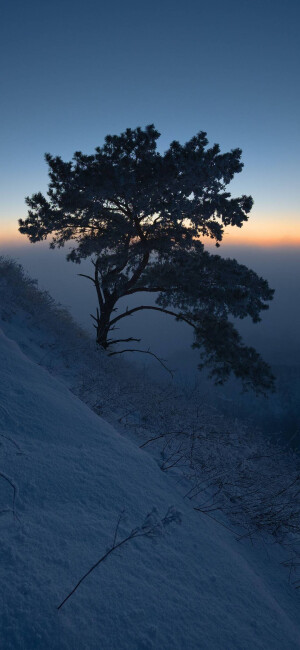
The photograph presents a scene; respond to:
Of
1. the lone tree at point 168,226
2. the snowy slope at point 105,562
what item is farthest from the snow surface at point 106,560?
the lone tree at point 168,226

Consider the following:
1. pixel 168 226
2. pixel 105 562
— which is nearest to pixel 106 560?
pixel 105 562

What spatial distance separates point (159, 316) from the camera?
19775 cm

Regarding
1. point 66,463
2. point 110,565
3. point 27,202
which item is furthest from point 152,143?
point 110,565

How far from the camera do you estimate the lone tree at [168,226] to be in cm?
832

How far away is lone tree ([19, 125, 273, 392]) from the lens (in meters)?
8.32

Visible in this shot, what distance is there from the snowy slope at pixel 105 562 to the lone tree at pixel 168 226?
661 cm

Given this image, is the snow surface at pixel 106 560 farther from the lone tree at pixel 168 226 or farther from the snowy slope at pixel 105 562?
the lone tree at pixel 168 226

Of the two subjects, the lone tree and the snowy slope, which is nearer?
the snowy slope

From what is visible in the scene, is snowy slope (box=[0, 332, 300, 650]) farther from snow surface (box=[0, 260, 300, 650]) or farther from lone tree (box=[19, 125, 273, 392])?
lone tree (box=[19, 125, 273, 392])

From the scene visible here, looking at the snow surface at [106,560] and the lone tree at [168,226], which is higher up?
the lone tree at [168,226]

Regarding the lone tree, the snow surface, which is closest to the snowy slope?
the snow surface

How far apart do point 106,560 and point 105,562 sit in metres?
0.01

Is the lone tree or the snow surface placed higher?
the lone tree

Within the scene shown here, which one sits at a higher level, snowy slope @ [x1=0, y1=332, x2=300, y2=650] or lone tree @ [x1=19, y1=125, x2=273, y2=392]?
lone tree @ [x1=19, y1=125, x2=273, y2=392]
